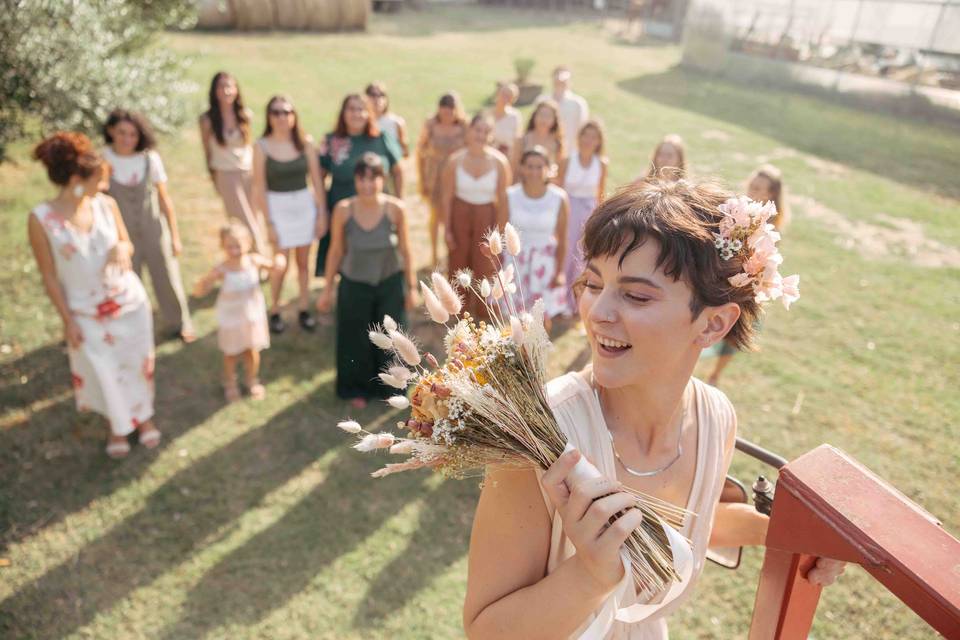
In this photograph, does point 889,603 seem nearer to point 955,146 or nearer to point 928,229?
point 928,229

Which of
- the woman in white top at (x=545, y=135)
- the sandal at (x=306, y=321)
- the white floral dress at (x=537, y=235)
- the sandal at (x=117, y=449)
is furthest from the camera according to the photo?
the woman in white top at (x=545, y=135)

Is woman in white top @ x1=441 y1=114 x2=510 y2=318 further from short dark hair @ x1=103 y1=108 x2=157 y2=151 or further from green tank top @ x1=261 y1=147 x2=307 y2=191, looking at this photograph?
short dark hair @ x1=103 y1=108 x2=157 y2=151

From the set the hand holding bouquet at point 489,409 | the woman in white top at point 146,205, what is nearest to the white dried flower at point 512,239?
the hand holding bouquet at point 489,409

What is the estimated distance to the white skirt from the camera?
21.6 feet

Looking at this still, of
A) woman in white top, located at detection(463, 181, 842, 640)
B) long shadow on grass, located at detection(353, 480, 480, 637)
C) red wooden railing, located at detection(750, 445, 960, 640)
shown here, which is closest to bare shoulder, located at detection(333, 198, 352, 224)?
long shadow on grass, located at detection(353, 480, 480, 637)

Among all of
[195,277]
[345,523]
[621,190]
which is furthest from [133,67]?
[621,190]

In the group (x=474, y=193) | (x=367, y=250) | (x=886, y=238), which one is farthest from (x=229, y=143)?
(x=886, y=238)

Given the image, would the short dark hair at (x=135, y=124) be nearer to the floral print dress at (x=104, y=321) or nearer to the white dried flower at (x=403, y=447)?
the floral print dress at (x=104, y=321)

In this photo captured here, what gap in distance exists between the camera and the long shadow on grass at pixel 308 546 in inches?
150

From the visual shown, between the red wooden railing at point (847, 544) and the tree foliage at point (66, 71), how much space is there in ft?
23.8

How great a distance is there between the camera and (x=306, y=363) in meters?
6.16

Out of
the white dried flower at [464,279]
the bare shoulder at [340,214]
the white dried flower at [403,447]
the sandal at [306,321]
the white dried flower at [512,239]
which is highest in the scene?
the white dried flower at [512,239]

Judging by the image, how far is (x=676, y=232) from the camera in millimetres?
1662

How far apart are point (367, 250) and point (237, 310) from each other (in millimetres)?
1188
